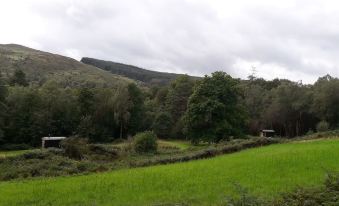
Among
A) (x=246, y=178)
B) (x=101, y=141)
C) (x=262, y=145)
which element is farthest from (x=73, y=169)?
(x=101, y=141)

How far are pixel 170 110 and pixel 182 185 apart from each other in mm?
84666

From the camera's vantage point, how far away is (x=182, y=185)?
21.6 meters

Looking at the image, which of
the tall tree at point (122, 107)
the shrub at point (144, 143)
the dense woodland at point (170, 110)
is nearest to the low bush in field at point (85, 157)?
the shrub at point (144, 143)

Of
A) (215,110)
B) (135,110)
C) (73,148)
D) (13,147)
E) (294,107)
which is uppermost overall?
(294,107)

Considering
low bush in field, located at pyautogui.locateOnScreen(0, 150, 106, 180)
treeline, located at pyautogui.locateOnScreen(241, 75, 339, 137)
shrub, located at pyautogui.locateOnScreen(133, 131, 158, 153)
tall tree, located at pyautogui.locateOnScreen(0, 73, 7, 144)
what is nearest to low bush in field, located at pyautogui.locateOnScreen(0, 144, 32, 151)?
tall tree, located at pyautogui.locateOnScreen(0, 73, 7, 144)

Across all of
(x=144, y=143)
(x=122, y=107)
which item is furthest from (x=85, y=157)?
(x=122, y=107)

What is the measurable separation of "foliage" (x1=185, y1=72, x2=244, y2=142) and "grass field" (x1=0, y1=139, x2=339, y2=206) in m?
44.3

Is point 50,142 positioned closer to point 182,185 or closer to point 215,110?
point 215,110

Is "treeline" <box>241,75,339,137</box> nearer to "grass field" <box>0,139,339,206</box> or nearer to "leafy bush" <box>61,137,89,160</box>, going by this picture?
"leafy bush" <box>61,137,89,160</box>

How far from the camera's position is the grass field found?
18.6 m

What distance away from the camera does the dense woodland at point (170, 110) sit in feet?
248

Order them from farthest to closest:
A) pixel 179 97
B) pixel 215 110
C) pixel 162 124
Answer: pixel 179 97 < pixel 162 124 < pixel 215 110

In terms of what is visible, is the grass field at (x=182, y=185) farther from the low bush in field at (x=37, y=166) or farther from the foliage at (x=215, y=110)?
the foliage at (x=215, y=110)

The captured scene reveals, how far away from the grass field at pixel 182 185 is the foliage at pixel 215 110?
145 ft
